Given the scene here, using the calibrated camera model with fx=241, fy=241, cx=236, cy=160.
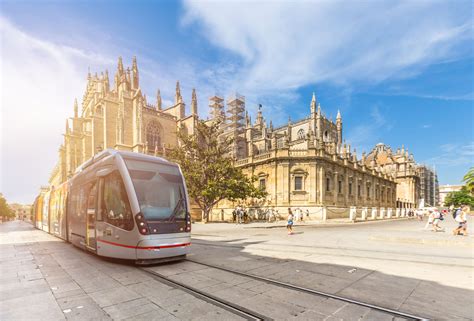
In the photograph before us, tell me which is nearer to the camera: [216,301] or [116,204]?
[216,301]

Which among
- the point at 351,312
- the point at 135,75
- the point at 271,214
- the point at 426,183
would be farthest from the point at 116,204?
the point at 426,183

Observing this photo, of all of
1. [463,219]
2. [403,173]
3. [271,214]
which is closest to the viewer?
[463,219]

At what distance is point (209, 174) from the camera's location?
25.0m

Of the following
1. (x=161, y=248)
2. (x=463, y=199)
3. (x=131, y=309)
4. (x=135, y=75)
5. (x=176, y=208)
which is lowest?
(x=463, y=199)

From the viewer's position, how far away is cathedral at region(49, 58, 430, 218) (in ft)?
97.5

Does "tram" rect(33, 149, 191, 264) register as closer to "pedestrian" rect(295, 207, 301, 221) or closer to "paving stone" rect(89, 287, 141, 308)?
"paving stone" rect(89, 287, 141, 308)

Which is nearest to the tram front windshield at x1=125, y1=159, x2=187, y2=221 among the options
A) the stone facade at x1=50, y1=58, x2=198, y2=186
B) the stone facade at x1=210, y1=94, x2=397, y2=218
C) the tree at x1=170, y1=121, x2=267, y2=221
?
the tree at x1=170, y1=121, x2=267, y2=221

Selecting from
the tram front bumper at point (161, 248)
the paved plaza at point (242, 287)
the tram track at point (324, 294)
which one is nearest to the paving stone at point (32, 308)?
the paved plaza at point (242, 287)

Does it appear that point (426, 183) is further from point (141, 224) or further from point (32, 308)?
point (32, 308)

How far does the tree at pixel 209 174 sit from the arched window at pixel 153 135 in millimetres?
15542

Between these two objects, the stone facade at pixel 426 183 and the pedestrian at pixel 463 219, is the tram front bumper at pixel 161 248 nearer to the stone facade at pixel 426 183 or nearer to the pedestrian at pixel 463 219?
the pedestrian at pixel 463 219

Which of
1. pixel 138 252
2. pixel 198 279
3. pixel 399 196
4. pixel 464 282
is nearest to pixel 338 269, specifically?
pixel 464 282

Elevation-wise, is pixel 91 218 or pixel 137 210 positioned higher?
pixel 137 210

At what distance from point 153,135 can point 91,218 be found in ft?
117
